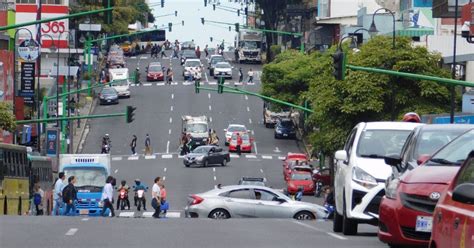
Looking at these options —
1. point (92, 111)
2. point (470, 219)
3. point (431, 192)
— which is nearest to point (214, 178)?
point (92, 111)

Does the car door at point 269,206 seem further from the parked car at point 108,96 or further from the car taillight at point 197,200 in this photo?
the parked car at point 108,96

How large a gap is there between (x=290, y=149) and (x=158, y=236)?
66.6 metres

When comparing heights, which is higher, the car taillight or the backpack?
the car taillight

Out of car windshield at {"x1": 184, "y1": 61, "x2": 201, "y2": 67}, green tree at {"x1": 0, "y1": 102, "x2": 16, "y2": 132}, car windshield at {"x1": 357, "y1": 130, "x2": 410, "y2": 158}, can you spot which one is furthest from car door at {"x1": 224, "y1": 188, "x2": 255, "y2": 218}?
car windshield at {"x1": 184, "y1": 61, "x2": 201, "y2": 67}

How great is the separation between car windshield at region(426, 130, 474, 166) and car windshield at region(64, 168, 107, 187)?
32.9 meters

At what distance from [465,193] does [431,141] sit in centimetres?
843

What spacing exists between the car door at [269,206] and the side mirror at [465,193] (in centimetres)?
2384

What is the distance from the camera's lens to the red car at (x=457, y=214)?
32.7 ft

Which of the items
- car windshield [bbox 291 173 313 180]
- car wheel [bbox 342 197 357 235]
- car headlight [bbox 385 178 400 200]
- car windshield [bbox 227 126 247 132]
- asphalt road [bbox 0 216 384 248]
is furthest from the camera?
car windshield [bbox 227 126 247 132]

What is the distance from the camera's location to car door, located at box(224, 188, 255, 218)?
3375 cm

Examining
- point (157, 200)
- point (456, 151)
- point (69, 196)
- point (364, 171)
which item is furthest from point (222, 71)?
point (456, 151)

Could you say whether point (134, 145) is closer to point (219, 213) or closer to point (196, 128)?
point (196, 128)

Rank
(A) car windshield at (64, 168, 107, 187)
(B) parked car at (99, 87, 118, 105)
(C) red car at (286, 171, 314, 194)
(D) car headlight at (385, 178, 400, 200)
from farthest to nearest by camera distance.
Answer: (B) parked car at (99, 87, 118, 105)
(C) red car at (286, 171, 314, 194)
(A) car windshield at (64, 168, 107, 187)
(D) car headlight at (385, 178, 400, 200)

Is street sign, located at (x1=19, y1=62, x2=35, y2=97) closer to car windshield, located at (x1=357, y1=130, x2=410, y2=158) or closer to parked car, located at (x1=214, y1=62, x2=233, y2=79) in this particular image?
car windshield, located at (x1=357, y1=130, x2=410, y2=158)
